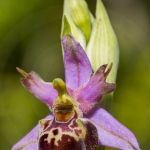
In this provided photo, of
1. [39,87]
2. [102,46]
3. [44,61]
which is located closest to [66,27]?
[102,46]

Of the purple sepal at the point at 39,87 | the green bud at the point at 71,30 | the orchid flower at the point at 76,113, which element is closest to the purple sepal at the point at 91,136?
the orchid flower at the point at 76,113

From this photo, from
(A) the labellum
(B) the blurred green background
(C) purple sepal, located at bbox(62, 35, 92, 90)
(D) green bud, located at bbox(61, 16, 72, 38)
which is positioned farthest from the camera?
(B) the blurred green background

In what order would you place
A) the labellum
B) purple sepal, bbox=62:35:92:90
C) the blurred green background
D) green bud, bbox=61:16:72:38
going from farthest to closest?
the blurred green background → green bud, bbox=61:16:72:38 → purple sepal, bbox=62:35:92:90 → the labellum

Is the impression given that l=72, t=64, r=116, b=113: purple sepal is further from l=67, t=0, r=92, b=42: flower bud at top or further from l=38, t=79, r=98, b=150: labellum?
l=67, t=0, r=92, b=42: flower bud at top

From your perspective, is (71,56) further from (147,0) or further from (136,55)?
(147,0)

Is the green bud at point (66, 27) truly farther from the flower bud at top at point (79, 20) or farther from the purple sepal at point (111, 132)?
the purple sepal at point (111, 132)

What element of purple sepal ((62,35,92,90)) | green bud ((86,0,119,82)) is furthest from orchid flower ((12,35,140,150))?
green bud ((86,0,119,82))

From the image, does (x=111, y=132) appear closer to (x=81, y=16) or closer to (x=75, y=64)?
(x=75, y=64)
